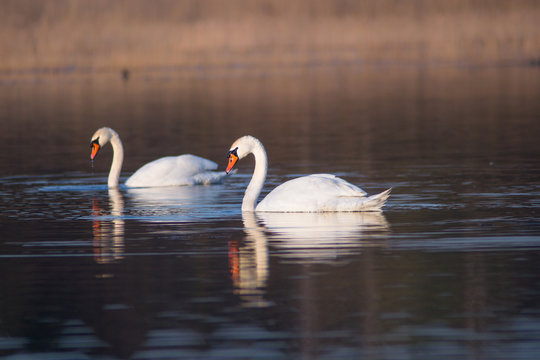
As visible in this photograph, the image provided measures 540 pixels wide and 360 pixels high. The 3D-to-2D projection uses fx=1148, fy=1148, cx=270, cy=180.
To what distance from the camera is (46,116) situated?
32.4 meters

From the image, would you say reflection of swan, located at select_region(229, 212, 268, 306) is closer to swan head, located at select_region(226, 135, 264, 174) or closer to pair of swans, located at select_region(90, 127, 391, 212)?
pair of swans, located at select_region(90, 127, 391, 212)

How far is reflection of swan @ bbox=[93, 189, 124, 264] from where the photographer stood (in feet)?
33.8

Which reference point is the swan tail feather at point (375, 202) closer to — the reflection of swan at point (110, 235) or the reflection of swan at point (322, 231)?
the reflection of swan at point (322, 231)

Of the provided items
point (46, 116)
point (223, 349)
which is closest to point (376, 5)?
point (46, 116)

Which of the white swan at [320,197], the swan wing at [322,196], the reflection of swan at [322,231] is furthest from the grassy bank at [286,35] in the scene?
the reflection of swan at [322,231]

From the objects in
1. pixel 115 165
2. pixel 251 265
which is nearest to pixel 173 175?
pixel 115 165

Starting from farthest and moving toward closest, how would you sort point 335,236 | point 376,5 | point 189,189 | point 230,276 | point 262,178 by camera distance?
point 376,5
point 189,189
point 262,178
point 335,236
point 230,276

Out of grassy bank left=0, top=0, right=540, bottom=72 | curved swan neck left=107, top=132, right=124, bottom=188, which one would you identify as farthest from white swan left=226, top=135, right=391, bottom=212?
grassy bank left=0, top=0, right=540, bottom=72

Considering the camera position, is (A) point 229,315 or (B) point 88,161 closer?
(A) point 229,315

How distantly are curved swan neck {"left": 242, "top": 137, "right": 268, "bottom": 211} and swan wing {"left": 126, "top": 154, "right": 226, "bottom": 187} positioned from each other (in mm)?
2917

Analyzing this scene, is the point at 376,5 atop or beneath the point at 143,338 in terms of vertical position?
atop

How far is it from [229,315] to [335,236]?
10.7 feet

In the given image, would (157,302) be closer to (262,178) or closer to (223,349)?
(223,349)

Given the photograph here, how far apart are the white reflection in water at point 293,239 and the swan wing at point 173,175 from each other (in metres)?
3.63
